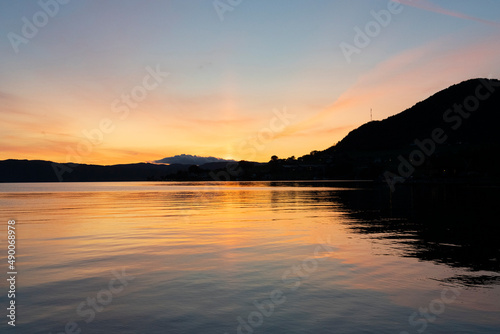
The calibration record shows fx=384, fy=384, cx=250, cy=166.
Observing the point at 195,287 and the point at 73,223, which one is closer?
the point at 195,287

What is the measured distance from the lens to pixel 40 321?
13.5 meters

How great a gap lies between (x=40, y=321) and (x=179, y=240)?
18.3 m

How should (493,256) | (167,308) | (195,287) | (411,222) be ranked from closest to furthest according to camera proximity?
(167,308)
(195,287)
(493,256)
(411,222)

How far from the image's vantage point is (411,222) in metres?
43.5

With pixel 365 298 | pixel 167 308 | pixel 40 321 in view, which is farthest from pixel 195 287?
pixel 365 298

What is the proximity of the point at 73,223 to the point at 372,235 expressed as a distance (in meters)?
33.4

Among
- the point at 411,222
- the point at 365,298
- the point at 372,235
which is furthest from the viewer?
the point at 411,222

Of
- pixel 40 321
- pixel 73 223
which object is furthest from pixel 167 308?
pixel 73 223

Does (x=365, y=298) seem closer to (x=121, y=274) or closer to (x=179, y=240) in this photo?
(x=121, y=274)

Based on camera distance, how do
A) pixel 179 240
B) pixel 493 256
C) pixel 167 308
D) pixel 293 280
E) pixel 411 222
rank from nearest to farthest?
pixel 167 308, pixel 293 280, pixel 493 256, pixel 179 240, pixel 411 222

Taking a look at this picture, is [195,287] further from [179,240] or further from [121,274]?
[179,240]

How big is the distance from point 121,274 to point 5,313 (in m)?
6.30

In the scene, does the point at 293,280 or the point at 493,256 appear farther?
the point at 493,256

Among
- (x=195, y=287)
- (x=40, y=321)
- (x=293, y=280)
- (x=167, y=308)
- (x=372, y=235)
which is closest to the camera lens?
(x=40, y=321)
